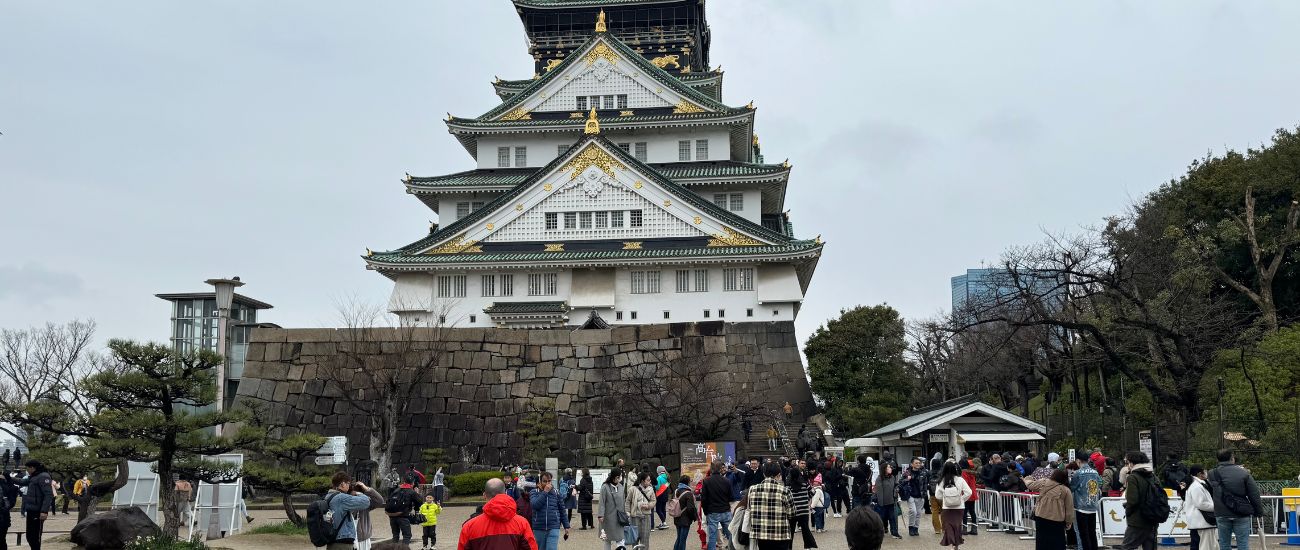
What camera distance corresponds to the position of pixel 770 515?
11461 mm

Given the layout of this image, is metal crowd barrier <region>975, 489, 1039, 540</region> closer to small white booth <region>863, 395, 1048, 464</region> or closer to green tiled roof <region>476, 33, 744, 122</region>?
small white booth <region>863, 395, 1048, 464</region>

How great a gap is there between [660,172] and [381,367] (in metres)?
17.2

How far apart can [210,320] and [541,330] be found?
17987 mm

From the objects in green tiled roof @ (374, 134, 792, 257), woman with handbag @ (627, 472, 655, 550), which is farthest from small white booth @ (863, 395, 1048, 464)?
green tiled roof @ (374, 134, 792, 257)

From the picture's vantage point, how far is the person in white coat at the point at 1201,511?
1348 cm

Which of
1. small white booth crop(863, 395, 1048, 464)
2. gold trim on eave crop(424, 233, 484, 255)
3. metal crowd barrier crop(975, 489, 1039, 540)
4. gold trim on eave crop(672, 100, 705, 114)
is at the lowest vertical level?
metal crowd barrier crop(975, 489, 1039, 540)

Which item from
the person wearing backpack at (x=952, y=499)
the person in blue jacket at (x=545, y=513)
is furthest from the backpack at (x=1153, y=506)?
the person in blue jacket at (x=545, y=513)

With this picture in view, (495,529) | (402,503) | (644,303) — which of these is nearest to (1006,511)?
(402,503)

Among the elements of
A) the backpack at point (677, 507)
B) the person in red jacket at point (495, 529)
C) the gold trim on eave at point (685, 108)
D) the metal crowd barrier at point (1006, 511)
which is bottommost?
the metal crowd barrier at point (1006, 511)

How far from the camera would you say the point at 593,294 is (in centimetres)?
4322

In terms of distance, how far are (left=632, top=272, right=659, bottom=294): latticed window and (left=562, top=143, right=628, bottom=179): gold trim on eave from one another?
4.27 metres

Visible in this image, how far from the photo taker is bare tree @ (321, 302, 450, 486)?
33.2 meters

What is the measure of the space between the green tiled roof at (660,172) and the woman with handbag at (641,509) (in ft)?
101

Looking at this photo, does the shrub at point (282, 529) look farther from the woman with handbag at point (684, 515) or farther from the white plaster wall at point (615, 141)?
the white plaster wall at point (615, 141)
